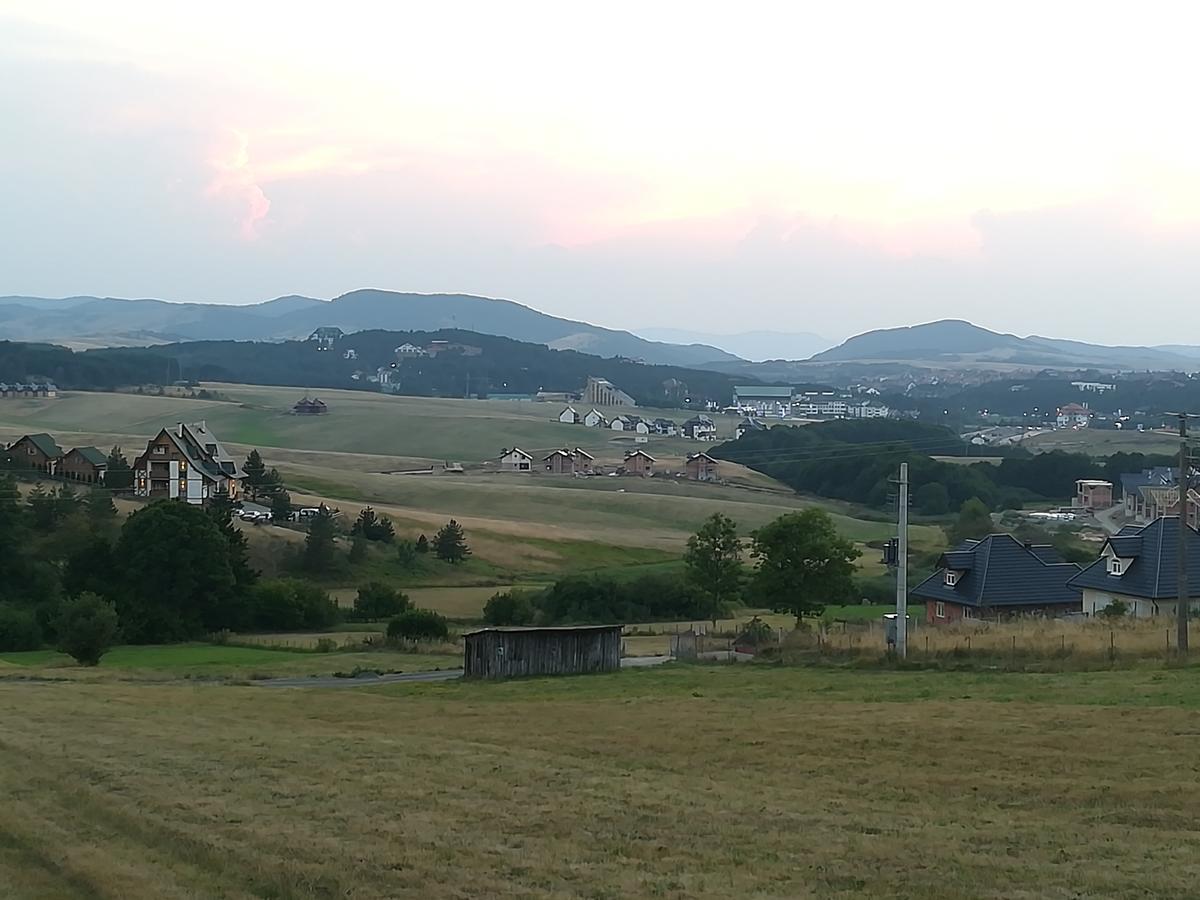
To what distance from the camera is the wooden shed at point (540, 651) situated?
29.8 metres

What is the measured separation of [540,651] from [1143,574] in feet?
63.8

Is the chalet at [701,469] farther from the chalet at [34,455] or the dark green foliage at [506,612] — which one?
the dark green foliage at [506,612]

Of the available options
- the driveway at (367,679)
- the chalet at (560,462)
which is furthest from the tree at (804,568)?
the chalet at (560,462)

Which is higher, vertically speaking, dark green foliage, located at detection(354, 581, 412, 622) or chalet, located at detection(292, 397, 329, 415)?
chalet, located at detection(292, 397, 329, 415)

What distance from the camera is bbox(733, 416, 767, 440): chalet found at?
14350 cm

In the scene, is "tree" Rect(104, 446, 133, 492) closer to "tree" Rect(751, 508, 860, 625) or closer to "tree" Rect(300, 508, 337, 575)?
"tree" Rect(300, 508, 337, 575)

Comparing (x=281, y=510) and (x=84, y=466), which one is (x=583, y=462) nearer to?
(x=84, y=466)

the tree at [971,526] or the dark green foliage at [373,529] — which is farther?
the tree at [971,526]

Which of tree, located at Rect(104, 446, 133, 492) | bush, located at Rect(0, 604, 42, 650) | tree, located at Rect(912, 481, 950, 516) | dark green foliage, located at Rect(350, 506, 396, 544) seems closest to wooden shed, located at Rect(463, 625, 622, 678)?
bush, located at Rect(0, 604, 42, 650)

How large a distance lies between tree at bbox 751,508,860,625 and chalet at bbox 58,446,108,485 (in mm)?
41115

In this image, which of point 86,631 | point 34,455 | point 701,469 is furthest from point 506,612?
point 701,469

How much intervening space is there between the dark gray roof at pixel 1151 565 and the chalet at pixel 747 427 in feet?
320

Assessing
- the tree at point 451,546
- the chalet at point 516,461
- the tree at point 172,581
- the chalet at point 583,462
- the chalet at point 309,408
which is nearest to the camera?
the tree at point 172,581

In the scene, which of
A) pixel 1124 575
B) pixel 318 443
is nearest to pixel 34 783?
pixel 1124 575
